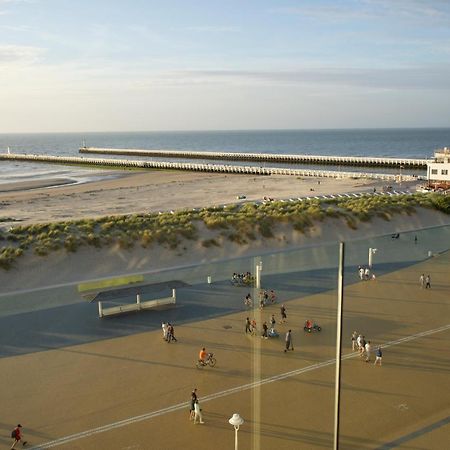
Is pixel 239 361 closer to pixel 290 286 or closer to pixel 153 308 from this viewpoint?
pixel 290 286

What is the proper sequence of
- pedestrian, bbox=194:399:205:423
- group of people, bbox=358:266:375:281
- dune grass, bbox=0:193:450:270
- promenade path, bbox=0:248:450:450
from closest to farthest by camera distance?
promenade path, bbox=0:248:450:450, pedestrian, bbox=194:399:205:423, group of people, bbox=358:266:375:281, dune grass, bbox=0:193:450:270

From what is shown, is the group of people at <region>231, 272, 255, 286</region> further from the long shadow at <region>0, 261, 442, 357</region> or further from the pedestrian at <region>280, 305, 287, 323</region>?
the pedestrian at <region>280, 305, 287, 323</region>

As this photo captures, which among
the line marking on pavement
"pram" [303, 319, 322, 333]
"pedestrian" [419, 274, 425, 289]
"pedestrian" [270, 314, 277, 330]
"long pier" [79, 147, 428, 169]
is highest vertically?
"long pier" [79, 147, 428, 169]

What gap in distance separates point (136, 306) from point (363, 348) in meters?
7.00

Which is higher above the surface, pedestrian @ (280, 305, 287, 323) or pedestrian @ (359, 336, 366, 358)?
pedestrian @ (280, 305, 287, 323)

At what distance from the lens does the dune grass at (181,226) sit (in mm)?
21859

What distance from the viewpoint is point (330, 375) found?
973 centimetres

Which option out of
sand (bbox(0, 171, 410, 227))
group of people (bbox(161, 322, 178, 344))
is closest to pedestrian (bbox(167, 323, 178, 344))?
group of people (bbox(161, 322, 178, 344))

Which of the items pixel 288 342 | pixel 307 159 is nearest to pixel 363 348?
pixel 288 342

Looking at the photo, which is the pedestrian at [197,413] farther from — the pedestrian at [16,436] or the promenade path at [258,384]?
the pedestrian at [16,436]

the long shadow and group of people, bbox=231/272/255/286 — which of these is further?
group of people, bbox=231/272/255/286

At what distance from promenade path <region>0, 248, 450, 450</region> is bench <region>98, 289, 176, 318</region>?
1627 mm

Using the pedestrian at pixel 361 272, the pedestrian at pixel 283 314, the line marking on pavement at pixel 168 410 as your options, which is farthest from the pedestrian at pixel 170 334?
the pedestrian at pixel 361 272

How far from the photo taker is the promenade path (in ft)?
30.6
